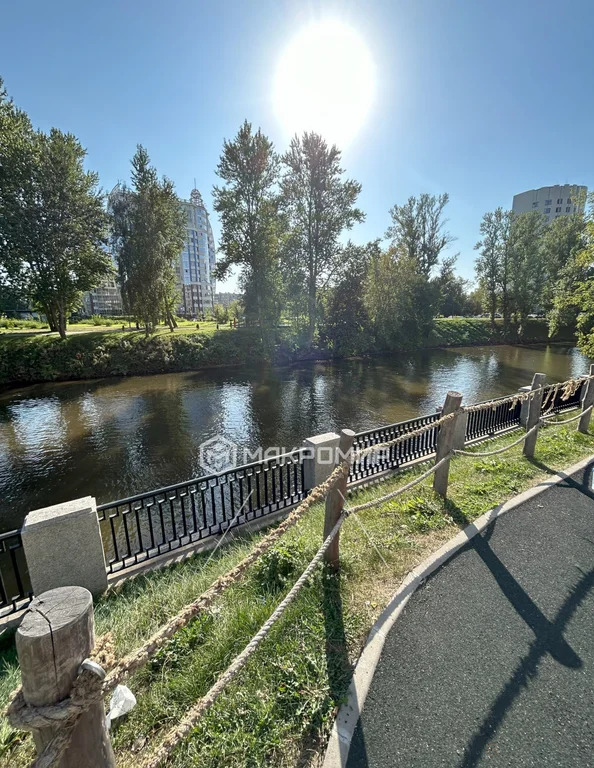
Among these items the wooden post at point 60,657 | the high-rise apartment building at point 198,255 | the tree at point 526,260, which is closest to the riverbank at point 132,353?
the tree at point 526,260

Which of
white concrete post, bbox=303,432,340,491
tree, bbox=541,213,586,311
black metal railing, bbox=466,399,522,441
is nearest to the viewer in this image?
white concrete post, bbox=303,432,340,491

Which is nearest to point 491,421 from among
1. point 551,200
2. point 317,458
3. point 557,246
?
point 317,458

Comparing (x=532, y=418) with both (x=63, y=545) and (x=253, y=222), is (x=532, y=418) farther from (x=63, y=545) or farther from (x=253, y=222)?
(x=253, y=222)

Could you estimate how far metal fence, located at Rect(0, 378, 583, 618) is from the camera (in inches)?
185

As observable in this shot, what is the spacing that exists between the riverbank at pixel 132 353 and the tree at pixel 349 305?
1.36 metres

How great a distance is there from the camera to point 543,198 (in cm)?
8144

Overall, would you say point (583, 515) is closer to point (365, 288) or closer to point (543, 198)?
point (365, 288)

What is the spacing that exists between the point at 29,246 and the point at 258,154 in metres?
17.1

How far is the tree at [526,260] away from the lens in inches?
1447

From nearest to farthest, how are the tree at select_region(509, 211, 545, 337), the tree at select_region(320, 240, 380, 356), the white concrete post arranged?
the white concrete post → the tree at select_region(320, 240, 380, 356) → the tree at select_region(509, 211, 545, 337)

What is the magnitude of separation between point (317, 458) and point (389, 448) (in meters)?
2.32

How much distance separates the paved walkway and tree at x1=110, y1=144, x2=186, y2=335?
27.2 meters

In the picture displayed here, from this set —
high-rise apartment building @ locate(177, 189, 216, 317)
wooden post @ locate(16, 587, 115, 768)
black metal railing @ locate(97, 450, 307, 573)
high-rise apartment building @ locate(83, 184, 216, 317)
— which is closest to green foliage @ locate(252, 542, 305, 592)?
black metal railing @ locate(97, 450, 307, 573)

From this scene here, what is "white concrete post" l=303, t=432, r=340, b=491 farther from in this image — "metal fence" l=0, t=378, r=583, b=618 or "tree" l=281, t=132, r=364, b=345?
"tree" l=281, t=132, r=364, b=345
